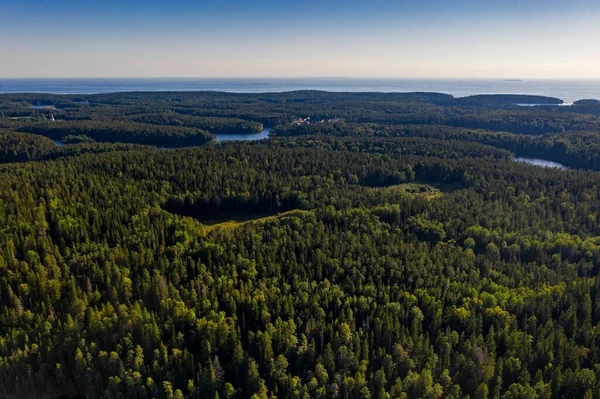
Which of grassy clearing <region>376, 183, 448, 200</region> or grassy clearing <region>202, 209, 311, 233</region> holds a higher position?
grassy clearing <region>376, 183, 448, 200</region>

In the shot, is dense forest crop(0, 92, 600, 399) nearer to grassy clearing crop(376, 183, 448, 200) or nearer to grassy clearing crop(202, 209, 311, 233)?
grassy clearing crop(202, 209, 311, 233)

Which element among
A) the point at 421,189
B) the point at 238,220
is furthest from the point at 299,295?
the point at 421,189

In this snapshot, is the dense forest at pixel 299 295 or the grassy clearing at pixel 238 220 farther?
the grassy clearing at pixel 238 220

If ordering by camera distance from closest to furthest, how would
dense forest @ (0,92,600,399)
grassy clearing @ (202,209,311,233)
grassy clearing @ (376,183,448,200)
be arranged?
dense forest @ (0,92,600,399)
grassy clearing @ (202,209,311,233)
grassy clearing @ (376,183,448,200)

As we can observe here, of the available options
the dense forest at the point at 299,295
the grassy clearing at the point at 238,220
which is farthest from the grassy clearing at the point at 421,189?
the grassy clearing at the point at 238,220

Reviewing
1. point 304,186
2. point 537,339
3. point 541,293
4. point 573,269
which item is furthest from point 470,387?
point 304,186

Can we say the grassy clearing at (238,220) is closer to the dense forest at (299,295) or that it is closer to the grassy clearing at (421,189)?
Result: the dense forest at (299,295)

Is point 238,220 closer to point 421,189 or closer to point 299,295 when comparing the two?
point 299,295

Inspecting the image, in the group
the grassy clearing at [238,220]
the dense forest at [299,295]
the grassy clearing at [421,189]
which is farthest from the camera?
the grassy clearing at [421,189]

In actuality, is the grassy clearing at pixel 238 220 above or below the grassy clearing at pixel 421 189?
below

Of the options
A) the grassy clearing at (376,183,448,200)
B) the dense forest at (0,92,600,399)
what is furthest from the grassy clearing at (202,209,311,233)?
the grassy clearing at (376,183,448,200)

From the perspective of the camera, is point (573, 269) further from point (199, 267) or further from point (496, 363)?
point (199, 267)
